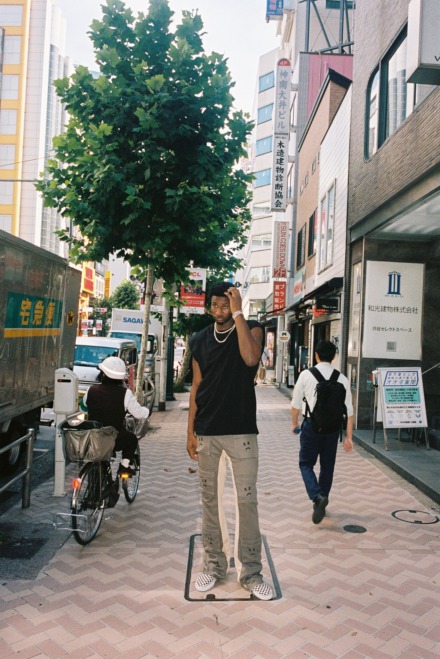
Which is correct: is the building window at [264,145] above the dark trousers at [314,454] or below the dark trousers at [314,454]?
above

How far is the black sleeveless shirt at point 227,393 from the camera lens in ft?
12.5

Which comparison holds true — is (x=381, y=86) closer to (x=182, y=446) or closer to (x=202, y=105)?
(x=202, y=105)

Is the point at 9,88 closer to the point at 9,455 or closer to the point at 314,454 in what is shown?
the point at 9,455

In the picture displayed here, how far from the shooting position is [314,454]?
5.55 metres

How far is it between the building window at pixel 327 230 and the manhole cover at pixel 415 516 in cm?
1017

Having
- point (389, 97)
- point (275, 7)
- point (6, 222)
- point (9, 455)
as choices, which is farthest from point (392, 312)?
point (6, 222)

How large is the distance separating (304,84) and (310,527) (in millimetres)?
25059

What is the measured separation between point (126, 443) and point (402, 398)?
4989 millimetres

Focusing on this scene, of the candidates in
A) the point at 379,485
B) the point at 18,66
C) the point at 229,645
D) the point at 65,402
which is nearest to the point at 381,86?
the point at 379,485

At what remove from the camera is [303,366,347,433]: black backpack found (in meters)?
5.40

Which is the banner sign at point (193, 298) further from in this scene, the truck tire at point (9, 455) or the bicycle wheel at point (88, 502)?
the bicycle wheel at point (88, 502)

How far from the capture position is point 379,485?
23.9ft

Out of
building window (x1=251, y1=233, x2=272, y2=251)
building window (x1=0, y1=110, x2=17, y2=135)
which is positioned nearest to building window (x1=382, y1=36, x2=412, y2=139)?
building window (x1=251, y1=233, x2=272, y2=251)

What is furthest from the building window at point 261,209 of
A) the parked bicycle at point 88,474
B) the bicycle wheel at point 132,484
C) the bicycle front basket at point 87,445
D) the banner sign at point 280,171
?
the bicycle front basket at point 87,445
